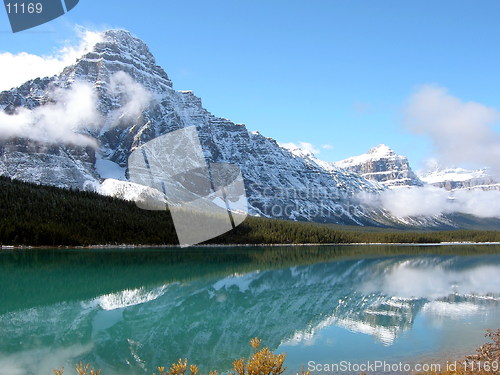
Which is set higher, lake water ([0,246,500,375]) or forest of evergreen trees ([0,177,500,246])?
forest of evergreen trees ([0,177,500,246])

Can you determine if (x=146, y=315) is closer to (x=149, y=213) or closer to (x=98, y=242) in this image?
(x=98, y=242)

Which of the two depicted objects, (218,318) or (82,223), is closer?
(218,318)

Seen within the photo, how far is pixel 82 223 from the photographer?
115 m

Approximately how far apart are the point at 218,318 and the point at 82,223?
94814 mm

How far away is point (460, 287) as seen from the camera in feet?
172

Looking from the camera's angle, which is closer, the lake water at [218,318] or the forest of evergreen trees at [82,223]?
the lake water at [218,318]

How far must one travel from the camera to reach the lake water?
21047 mm

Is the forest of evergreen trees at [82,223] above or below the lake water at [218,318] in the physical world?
above

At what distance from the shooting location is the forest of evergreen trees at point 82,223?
327 feet

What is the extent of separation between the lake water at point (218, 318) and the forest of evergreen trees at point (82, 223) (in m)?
44.6

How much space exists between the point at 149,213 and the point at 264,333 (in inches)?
4776

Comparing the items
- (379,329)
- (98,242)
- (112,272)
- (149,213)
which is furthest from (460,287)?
(149,213)

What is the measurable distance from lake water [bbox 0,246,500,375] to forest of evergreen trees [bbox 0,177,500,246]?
44552mm

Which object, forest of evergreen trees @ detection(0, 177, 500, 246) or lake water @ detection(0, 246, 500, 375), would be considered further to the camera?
forest of evergreen trees @ detection(0, 177, 500, 246)
